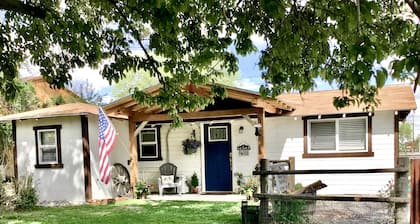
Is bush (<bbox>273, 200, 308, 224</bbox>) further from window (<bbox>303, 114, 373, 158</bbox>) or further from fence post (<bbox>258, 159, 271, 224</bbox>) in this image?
window (<bbox>303, 114, 373, 158</bbox>)

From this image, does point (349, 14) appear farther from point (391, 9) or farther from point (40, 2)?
point (40, 2)

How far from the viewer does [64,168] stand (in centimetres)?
1148

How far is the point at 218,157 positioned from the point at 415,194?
8.58 meters

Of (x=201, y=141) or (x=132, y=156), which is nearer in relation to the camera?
(x=132, y=156)

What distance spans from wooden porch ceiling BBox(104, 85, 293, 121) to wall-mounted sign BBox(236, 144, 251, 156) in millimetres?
1675

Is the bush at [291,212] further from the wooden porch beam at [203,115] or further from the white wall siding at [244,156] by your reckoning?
the white wall siding at [244,156]

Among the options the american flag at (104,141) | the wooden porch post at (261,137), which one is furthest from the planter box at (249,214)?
the american flag at (104,141)

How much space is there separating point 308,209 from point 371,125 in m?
6.14

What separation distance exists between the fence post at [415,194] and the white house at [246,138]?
552cm

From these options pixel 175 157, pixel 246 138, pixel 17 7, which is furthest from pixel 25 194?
pixel 17 7

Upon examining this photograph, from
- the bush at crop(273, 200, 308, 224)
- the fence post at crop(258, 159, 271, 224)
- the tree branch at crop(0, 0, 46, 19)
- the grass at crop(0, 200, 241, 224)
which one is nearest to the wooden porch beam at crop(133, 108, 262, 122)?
the grass at crop(0, 200, 241, 224)

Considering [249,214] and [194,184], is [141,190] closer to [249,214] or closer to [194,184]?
[194,184]

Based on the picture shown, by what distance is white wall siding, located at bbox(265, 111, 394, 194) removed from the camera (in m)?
10.8

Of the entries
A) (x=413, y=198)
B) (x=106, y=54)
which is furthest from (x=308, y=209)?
(x=106, y=54)
